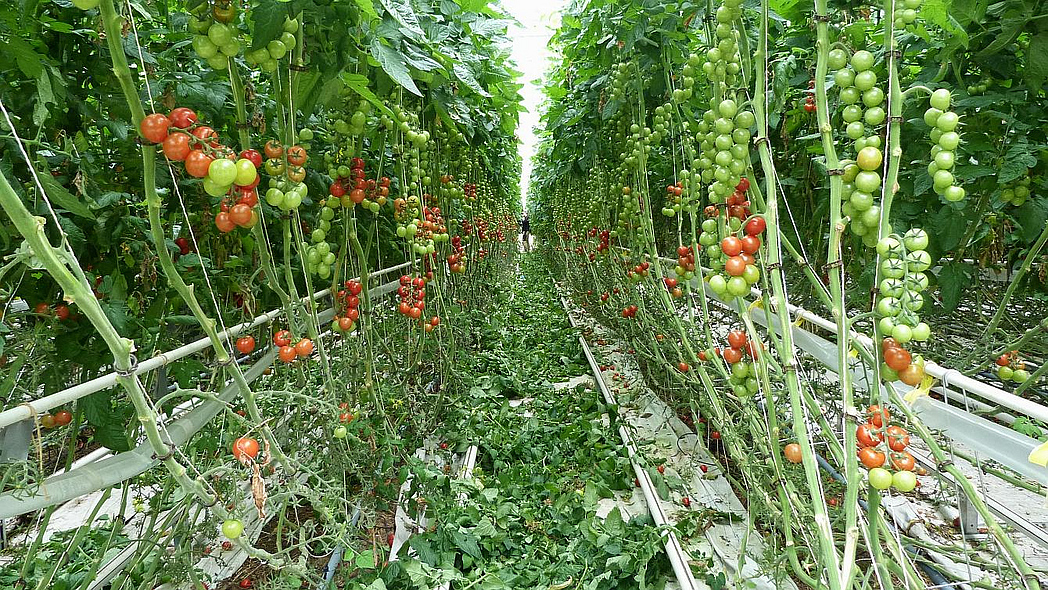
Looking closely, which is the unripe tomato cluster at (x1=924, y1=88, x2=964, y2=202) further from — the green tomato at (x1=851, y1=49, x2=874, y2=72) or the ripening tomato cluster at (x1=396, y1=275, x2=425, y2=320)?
the ripening tomato cluster at (x1=396, y1=275, x2=425, y2=320)

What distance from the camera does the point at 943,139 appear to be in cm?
103

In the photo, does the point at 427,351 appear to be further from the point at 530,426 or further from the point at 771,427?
the point at 771,427

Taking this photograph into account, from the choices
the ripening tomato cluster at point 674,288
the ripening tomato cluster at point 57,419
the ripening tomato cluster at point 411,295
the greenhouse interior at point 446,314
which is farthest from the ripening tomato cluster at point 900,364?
the ripening tomato cluster at point 57,419

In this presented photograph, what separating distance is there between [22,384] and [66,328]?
201mm

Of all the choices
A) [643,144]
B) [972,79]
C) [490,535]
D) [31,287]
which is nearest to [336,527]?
[490,535]

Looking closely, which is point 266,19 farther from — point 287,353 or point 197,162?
point 287,353

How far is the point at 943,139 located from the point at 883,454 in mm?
584

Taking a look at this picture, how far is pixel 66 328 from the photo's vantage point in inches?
64.3

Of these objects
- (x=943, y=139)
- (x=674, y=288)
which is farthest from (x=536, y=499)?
(x=943, y=139)

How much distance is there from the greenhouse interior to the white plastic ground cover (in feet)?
0.07

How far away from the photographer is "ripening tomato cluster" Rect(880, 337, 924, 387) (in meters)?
1.02

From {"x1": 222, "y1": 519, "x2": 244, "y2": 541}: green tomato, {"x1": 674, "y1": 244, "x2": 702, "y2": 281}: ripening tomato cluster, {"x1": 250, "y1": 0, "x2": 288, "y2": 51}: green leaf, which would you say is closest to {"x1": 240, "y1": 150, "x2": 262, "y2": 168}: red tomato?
{"x1": 250, "y1": 0, "x2": 288, "y2": 51}: green leaf

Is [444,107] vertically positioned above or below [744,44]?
below

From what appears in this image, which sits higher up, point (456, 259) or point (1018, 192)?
point (1018, 192)
